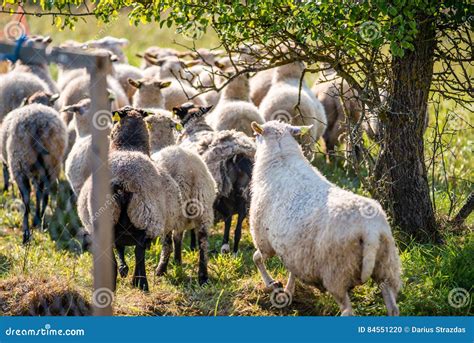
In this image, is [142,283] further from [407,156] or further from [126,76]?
[126,76]

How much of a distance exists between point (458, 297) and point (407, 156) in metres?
1.38

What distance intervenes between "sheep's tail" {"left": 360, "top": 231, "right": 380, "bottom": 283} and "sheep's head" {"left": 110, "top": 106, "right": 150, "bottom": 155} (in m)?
2.18

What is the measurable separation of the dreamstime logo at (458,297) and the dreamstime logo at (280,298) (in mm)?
1094

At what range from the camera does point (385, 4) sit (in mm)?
6016

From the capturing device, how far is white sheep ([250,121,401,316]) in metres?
5.29

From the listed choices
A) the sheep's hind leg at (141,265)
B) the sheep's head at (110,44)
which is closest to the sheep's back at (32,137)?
the sheep's hind leg at (141,265)

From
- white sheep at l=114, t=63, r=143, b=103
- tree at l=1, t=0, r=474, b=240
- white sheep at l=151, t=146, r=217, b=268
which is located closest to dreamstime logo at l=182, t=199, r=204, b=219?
white sheep at l=151, t=146, r=217, b=268

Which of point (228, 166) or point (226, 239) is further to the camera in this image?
point (226, 239)

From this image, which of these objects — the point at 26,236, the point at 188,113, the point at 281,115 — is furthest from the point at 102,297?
the point at 281,115

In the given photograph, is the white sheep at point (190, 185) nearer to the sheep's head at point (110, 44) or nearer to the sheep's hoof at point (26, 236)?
the sheep's hoof at point (26, 236)

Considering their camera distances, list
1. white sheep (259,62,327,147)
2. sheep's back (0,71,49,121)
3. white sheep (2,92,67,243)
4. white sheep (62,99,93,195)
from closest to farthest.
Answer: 1. white sheep (62,99,93,195)
2. white sheep (2,92,67,243)
3. white sheep (259,62,327,147)
4. sheep's back (0,71,49,121)

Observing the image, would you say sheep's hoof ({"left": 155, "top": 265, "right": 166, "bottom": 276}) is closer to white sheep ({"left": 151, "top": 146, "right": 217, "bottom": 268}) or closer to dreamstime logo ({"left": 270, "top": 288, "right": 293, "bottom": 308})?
white sheep ({"left": 151, "top": 146, "right": 217, "bottom": 268})

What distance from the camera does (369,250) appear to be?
5.26 meters

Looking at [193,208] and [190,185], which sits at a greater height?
[190,185]
